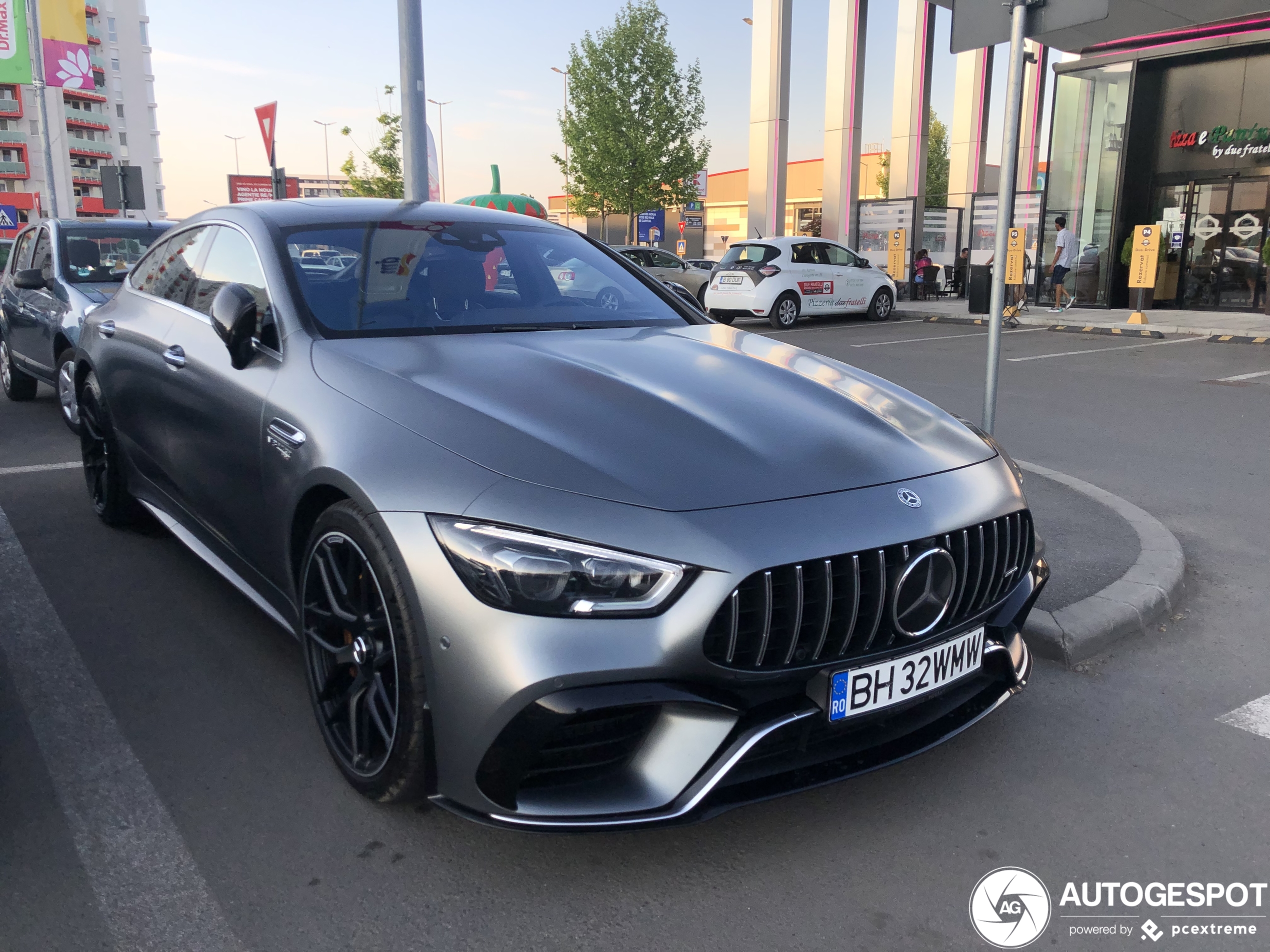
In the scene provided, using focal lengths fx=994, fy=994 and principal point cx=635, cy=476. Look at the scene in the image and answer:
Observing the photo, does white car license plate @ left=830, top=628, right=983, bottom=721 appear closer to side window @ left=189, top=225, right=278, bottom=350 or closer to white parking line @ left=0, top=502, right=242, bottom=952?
white parking line @ left=0, top=502, right=242, bottom=952

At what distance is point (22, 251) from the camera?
8609 mm

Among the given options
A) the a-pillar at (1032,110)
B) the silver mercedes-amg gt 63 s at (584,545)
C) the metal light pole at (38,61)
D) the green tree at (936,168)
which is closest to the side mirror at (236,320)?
the silver mercedes-amg gt 63 s at (584,545)

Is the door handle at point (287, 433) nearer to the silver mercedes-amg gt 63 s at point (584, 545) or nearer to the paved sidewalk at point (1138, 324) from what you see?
the silver mercedes-amg gt 63 s at point (584, 545)

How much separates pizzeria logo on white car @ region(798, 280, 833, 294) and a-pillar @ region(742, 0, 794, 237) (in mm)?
8786

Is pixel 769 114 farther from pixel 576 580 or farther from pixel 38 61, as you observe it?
pixel 576 580

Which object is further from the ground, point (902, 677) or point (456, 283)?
point (456, 283)

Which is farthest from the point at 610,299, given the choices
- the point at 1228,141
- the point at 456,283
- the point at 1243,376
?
the point at 1228,141

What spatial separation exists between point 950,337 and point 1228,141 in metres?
8.07

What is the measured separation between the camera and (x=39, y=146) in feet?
299

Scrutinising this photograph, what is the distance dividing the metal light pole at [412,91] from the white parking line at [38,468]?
16.0ft

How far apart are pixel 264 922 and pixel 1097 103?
74.7 feet

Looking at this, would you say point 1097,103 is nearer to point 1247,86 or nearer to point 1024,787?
point 1247,86

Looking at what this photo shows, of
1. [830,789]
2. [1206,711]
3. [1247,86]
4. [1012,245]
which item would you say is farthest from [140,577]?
[1247,86]

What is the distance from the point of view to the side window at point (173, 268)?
13.1ft
